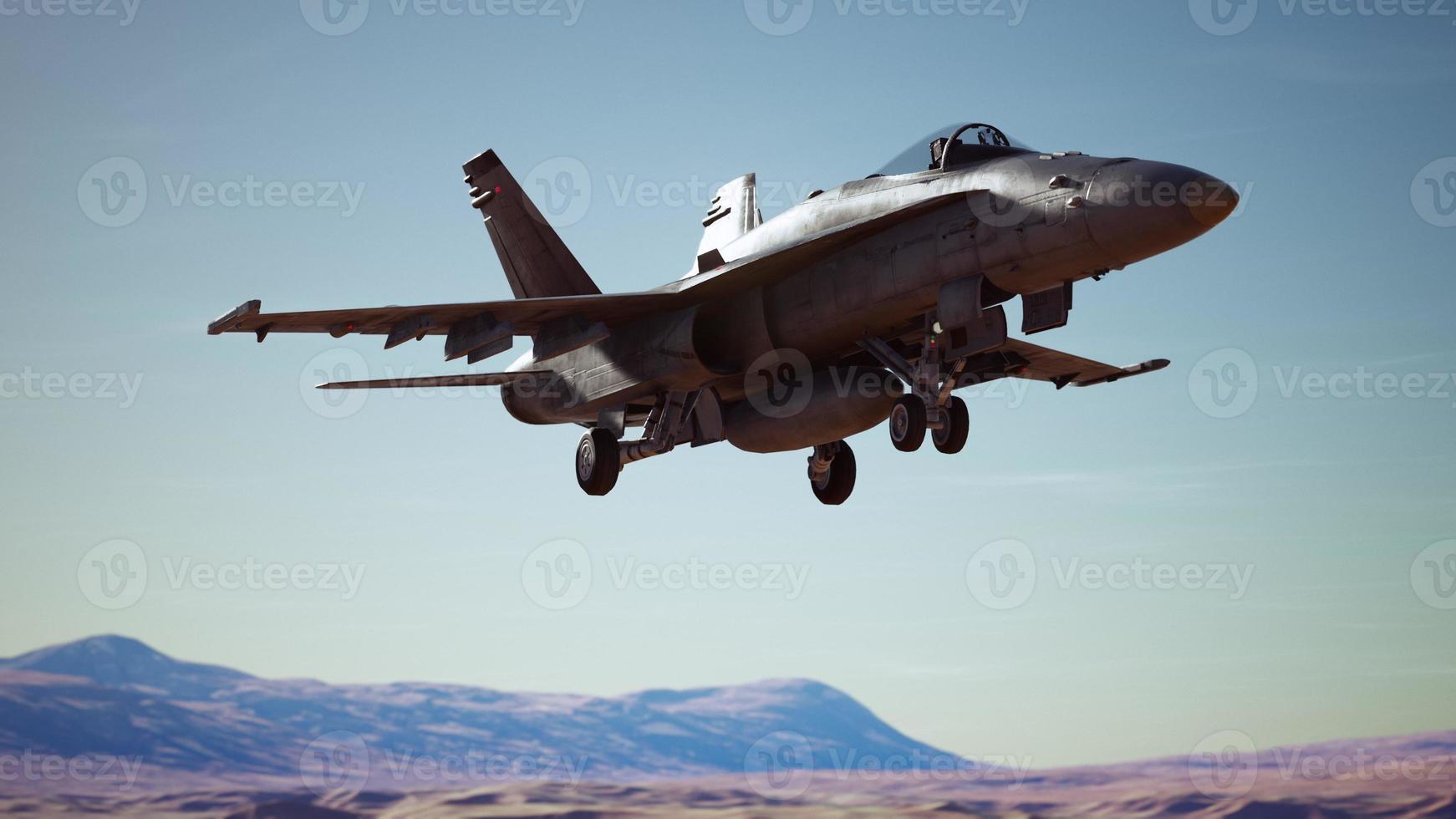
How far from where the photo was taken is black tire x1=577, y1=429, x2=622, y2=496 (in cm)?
2581

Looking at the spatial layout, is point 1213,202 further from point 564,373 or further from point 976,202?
point 564,373

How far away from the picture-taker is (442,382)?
27.6m

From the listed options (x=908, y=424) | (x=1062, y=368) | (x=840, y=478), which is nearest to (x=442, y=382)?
(x=840, y=478)

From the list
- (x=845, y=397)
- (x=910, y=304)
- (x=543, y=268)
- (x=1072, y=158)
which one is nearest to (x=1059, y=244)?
(x=1072, y=158)

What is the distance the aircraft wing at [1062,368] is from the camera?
88.0 ft

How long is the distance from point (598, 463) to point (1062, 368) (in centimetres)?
923

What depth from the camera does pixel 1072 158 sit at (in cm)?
2006

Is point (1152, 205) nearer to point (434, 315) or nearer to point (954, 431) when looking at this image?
point (954, 431)

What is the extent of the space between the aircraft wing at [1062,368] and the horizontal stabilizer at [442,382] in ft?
29.7

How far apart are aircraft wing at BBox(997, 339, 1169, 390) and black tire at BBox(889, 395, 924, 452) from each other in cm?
534

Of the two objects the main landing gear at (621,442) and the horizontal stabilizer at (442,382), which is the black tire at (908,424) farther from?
the horizontal stabilizer at (442,382)

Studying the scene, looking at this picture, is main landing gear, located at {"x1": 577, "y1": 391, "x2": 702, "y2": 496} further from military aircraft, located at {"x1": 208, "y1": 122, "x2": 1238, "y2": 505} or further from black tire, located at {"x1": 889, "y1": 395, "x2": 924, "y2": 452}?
black tire, located at {"x1": 889, "y1": 395, "x2": 924, "y2": 452}

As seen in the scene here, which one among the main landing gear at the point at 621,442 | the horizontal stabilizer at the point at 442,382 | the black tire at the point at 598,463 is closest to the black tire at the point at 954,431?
the main landing gear at the point at 621,442

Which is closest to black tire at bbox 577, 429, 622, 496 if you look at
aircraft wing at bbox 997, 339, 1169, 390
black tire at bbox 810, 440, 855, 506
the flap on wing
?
the flap on wing
